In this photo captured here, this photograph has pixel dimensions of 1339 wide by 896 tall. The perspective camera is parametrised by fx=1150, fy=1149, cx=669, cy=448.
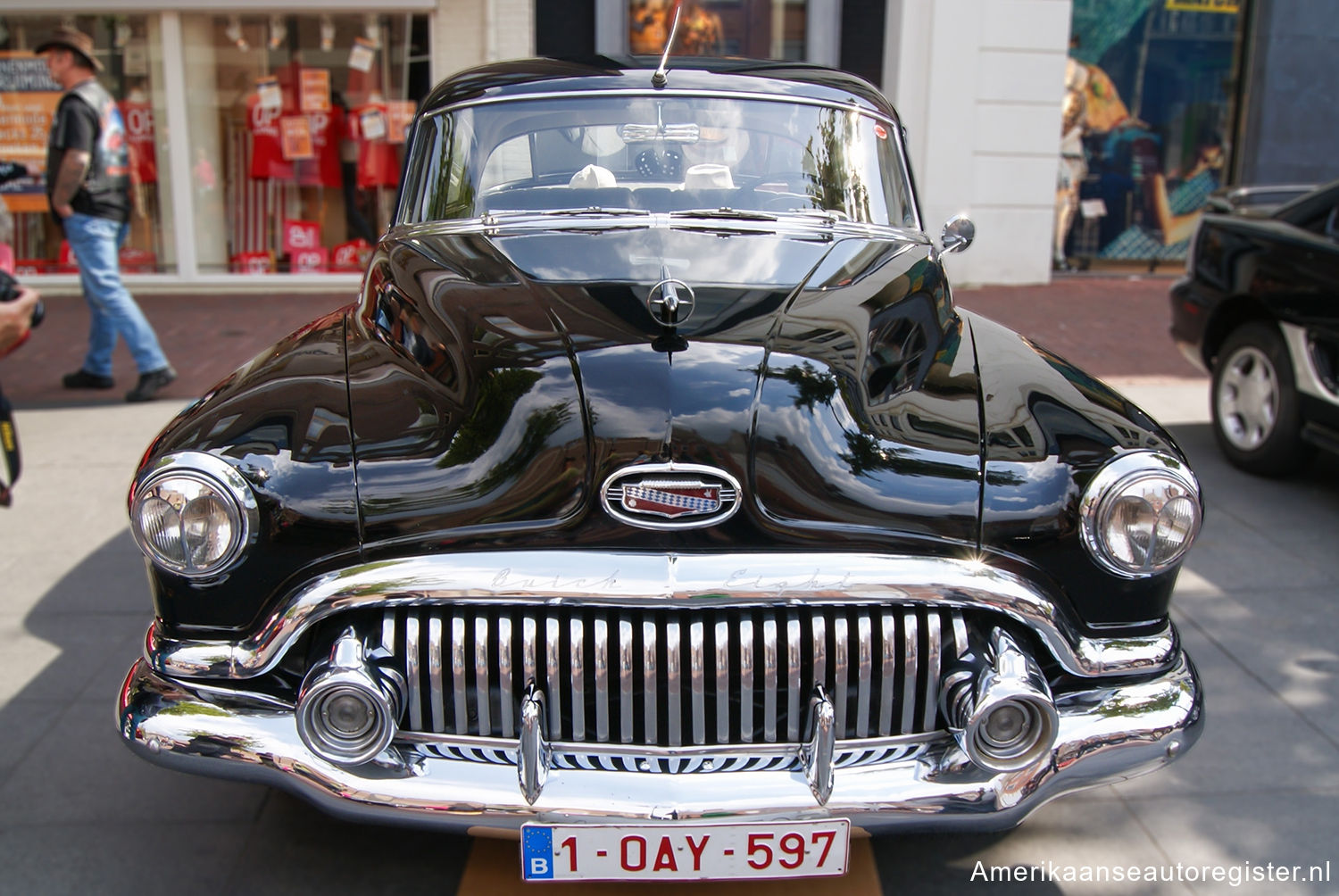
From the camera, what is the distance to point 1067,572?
2.26 meters

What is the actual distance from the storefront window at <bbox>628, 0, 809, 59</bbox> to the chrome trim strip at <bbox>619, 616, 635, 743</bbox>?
9.74 meters

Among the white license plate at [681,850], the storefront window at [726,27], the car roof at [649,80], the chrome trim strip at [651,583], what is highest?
the storefront window at [726,27]

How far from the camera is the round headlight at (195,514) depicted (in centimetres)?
222

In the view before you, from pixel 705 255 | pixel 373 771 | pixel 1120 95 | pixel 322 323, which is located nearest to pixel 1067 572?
pixel 705 255

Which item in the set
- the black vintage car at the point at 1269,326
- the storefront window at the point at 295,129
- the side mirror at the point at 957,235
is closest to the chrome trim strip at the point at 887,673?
the side mirror at the point at 957,235

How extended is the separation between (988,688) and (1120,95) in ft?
35.2

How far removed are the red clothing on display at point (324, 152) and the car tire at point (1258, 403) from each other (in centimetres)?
801

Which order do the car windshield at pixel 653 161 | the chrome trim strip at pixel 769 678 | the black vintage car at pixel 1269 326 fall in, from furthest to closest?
the black vintage car at pixel 1269 326, the car windshield at pixel 653 161, the chrome trim strip at pixel 769 678

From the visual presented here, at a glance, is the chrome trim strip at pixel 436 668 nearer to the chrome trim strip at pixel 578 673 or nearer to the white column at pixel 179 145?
the chrome trim strip at pixel 578 673

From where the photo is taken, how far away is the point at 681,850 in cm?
206

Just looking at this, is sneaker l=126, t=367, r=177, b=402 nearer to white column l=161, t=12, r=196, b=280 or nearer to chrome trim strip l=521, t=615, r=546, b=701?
white column l=161, t=12, r=196, b=280

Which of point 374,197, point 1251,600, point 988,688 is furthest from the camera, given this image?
point 374,197

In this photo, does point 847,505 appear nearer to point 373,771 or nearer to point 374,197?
point 373,771

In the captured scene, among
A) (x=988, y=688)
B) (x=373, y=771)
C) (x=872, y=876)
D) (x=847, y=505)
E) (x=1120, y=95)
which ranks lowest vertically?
(x=872, y=876)
